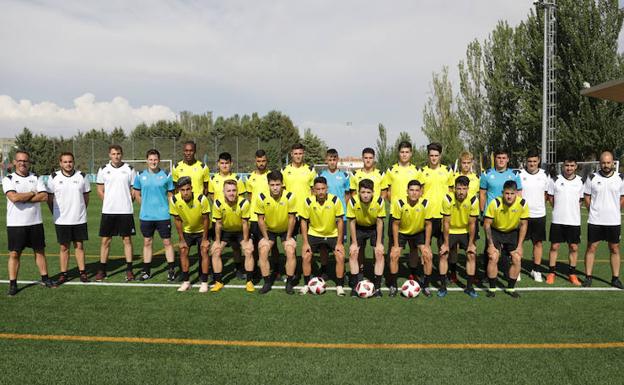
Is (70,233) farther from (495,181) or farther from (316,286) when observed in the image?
(495,181)

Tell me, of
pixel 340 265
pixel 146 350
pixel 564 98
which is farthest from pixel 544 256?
pixel 564 98

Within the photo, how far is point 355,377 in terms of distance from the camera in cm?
366

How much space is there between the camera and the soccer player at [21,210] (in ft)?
19.4

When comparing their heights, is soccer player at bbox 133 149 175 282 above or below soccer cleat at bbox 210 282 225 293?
above

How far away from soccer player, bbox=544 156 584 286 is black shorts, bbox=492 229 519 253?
119 cm

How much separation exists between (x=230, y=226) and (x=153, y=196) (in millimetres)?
1344

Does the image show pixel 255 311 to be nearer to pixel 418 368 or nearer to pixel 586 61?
pixel 418 368

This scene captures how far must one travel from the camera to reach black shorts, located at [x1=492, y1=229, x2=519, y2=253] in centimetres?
618

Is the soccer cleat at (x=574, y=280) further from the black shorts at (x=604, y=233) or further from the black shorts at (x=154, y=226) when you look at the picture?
the black shorts at (x=154, y=226)

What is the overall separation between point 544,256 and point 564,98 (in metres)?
20.7

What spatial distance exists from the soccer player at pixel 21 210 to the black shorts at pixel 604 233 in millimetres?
8082

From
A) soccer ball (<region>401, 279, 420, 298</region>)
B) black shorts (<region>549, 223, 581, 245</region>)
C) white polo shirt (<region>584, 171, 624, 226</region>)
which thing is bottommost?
soccer ball (<region>401, 279, 420, 298</region>)

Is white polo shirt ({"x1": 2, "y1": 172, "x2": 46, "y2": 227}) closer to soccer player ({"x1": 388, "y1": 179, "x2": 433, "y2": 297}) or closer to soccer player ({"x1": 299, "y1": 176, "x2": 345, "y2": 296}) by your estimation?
soccer player ({"x1": 299, "y1": 176, "x2": 345, "y2": 296})

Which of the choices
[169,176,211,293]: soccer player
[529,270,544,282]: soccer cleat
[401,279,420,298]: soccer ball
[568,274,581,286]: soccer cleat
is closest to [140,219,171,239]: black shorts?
[169,176,211,293]: soccer player
